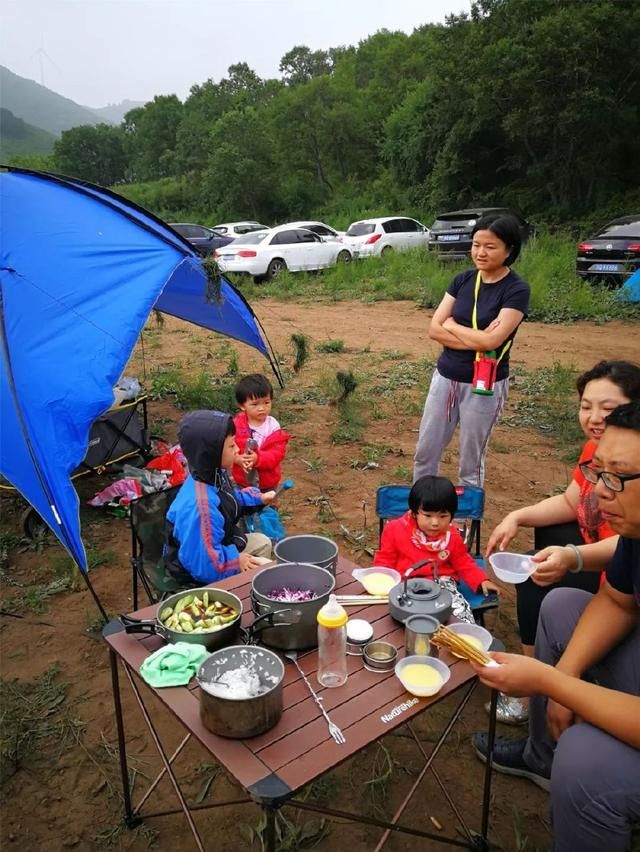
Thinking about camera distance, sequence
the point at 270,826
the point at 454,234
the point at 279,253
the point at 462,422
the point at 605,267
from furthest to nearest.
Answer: the point at 279,253, the point at 454,234, the point at 605,267, the point at 462,422, the point at 270,826

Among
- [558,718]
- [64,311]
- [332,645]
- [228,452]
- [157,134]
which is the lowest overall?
[558,718]

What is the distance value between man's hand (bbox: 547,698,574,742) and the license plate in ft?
31.9

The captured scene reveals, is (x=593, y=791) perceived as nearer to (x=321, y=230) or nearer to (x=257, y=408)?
(x=257, y=408)

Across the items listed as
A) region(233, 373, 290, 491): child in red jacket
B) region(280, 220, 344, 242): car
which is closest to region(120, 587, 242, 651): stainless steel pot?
region(233, 373, 290, 491): child in red jacket

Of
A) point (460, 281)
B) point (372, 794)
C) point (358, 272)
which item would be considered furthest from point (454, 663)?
point (358, 272)

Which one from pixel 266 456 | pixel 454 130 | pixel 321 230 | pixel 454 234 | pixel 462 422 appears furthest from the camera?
pixel 454 130

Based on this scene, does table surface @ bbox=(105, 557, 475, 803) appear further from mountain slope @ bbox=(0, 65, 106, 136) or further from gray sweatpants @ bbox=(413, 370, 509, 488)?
mountain slope @ bbox=(0, 65, 106, 136)

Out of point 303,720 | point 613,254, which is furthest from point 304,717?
point 613,254

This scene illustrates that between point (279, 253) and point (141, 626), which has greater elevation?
point (279, 253)

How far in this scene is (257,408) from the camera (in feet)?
11.5

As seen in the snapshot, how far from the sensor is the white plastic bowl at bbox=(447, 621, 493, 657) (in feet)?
5.72

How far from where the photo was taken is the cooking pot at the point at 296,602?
5.52ft

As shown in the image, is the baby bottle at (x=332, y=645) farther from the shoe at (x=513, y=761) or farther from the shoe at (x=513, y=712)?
the shoe at (x=513, y=712)

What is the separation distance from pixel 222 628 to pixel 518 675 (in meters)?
0.78
